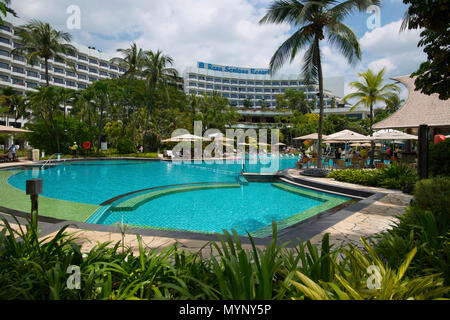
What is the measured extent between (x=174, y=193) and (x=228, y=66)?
3347 inches

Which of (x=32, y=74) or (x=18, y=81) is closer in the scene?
(x=18, y=81)

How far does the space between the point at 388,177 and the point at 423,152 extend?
3633 millimetres

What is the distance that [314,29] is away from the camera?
11.8 metres

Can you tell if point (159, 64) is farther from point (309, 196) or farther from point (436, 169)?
point (436, 169)

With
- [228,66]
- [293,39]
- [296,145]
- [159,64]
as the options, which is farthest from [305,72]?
[228,66]

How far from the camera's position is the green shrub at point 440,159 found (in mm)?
6824

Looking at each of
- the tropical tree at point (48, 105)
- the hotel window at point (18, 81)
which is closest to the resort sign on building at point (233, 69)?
the hotel window at point (18, 81)

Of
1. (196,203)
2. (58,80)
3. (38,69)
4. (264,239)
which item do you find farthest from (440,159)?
(58,80)

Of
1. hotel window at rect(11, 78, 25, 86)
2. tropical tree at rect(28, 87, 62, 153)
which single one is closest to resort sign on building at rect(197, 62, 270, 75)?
hotel window at rect(11, 78, 25, 86)

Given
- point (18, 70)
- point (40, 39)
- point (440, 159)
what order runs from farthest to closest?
point (18, 70), point (40, 39), point (440, 159)

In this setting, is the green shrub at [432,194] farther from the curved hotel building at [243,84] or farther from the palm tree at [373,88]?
the curved hotel building at [243,84]

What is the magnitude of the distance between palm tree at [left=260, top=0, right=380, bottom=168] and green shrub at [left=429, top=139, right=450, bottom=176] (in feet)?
17.9

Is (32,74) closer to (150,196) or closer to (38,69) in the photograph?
(38,69)
